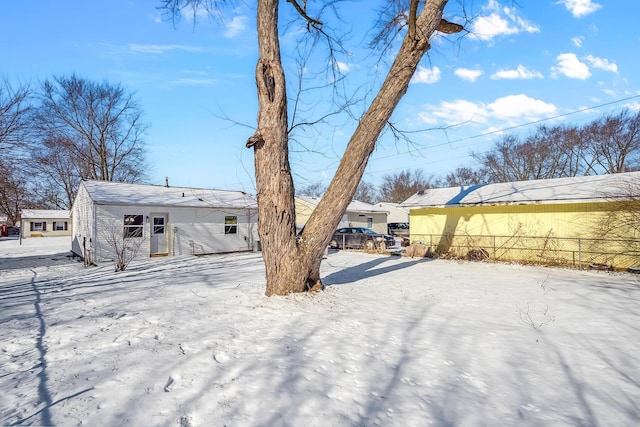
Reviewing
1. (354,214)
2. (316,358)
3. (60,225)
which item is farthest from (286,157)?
(60,225)

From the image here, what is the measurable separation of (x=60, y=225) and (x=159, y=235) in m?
34.1

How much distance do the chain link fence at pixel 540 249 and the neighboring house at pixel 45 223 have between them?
42199mm

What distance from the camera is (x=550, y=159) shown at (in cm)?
3403

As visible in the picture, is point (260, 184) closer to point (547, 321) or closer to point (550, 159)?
point (547, 321)

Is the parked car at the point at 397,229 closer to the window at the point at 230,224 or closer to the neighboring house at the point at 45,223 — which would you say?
the window at the point at 230,224

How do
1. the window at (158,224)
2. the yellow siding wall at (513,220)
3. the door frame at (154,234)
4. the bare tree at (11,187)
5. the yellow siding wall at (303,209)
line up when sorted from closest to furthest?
the bare tree at (11,187) < the yellow siding wall at (513,220) < the door frame at (154,234) < the window at (158,224) < the yellow siding wall at (303,209)

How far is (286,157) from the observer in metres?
6.61

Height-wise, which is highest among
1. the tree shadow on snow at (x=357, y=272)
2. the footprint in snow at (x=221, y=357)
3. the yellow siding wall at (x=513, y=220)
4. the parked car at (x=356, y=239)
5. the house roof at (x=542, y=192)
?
the house roof at (x=542, y=192)

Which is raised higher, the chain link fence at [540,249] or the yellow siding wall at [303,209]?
the yellow siding wall at [303,209]

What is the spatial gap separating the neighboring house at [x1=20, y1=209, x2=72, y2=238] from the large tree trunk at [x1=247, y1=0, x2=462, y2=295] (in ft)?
144

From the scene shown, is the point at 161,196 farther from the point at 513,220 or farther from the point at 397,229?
the point at 397,229

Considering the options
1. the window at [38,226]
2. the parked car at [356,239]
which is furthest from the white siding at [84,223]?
the window at [38,226]

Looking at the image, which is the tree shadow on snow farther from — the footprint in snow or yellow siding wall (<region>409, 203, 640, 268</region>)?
the footprint in snow

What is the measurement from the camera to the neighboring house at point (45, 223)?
3878 cm
